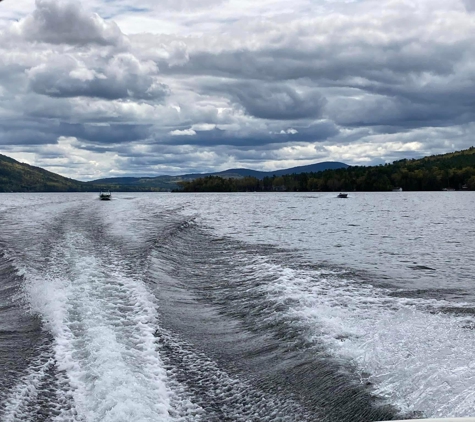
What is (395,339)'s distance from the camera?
1212cm

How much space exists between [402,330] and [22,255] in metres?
17.4

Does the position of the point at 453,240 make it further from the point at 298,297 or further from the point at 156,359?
the point at 156,359

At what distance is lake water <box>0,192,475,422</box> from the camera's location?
8.85 metres

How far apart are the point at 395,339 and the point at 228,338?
3.74 metres

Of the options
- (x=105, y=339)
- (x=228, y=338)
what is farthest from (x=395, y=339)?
(x=105, y=339)

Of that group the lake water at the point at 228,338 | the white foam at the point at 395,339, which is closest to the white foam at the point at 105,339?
the lake water at the point at 228,338

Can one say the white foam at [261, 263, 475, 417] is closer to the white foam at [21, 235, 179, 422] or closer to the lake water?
the lake water

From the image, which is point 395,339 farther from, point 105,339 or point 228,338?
point 105,339

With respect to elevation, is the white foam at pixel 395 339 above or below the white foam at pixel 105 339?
below

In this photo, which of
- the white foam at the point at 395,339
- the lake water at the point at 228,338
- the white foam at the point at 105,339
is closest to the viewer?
the white foam at the point at 105,339

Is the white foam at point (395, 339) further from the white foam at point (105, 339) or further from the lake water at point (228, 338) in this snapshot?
the white foam at point (105, 339)

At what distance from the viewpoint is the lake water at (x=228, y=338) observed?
29.0 feet

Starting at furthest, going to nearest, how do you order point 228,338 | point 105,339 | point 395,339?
point 228,338 < point 395,339 < point 105,339

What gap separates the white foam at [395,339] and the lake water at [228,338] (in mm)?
37
